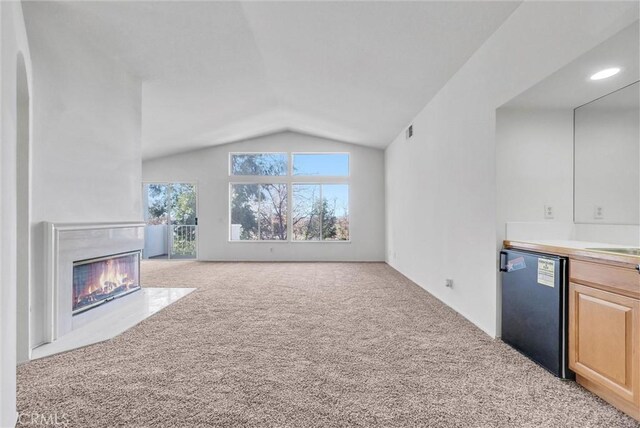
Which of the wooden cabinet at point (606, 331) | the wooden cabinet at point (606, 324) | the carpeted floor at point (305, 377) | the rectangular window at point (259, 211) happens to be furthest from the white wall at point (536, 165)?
the rectangular window at point (259, 211)

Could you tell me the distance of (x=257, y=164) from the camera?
7.70 meters

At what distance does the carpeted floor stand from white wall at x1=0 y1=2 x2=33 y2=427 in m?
0.35

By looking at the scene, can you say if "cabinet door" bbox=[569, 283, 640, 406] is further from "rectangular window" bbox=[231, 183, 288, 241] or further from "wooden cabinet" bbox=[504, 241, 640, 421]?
"rectangular window" bbox=[231, 183, 288, 241]

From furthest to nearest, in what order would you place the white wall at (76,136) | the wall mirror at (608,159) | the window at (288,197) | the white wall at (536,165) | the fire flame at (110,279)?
the window at (288,197) → the fire flame at (110,279) → the white wall at (536,165) → the white wall at (76,136) → the wall mirror at (608,159)

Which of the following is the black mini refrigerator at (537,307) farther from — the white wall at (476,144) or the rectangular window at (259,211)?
the rectangular window at (259,211)

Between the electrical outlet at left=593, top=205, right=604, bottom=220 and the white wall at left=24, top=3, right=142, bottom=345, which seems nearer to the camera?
the electrical outlet at left=593, top=205, right=604, bottom=220

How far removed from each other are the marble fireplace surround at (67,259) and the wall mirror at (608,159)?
4337mm

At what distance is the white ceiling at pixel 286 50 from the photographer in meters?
2.67

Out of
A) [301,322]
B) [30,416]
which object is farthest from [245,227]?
[30,416]

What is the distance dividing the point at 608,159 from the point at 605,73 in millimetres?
686

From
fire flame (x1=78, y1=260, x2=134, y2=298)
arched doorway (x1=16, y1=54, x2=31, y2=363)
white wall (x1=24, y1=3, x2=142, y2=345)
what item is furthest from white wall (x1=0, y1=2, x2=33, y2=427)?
fire flame (x1=78, y1=260, x2=134, y2=298)

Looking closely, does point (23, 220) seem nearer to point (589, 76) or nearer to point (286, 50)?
point (286, 50)

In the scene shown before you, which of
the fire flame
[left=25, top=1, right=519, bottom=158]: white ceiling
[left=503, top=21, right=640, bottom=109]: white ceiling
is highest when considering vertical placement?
[left=25, top=1, right=519, bottom=158]: white ceiling

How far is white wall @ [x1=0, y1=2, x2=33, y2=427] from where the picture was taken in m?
1.33
